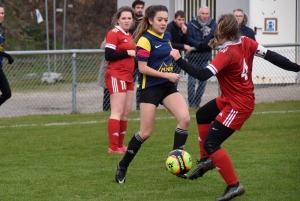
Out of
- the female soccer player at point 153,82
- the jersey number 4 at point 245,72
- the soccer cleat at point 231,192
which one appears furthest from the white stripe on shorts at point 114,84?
the soccer cleat at point 231,192

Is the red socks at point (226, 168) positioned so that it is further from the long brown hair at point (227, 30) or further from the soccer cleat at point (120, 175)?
the soccer cleat at point (120, 175)

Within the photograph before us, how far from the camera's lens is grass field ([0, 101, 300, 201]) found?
654 cm

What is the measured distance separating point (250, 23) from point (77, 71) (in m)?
5.56

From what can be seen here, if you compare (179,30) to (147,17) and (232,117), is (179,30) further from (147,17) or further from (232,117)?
(232,117)

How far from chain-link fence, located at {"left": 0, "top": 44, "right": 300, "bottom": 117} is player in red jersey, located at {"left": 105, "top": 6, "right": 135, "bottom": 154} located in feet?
12.7

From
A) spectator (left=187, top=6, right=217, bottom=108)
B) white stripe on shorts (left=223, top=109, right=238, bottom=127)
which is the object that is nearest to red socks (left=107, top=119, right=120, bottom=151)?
white stripe on shorts (left=223, top=109, right=238, bottom=127)

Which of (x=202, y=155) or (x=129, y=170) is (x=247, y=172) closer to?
(x=202, y=155)

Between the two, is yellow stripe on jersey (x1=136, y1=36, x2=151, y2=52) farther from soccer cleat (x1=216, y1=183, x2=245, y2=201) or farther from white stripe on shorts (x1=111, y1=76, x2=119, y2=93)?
white stripe on shorts (x1=111, y1=76, x2=119, y2=93)

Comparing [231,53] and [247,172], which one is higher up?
[231,53]

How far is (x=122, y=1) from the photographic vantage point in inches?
758

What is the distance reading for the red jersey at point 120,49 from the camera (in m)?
8.94

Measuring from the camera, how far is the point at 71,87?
530 inches

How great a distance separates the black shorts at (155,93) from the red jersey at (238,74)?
3.27 feet

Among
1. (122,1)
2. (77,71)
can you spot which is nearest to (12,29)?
(122,1)
